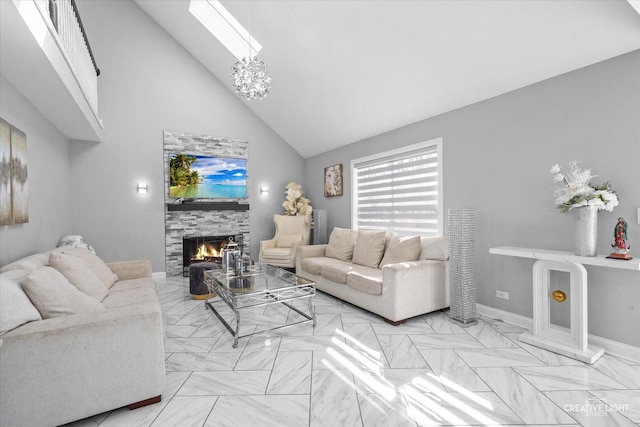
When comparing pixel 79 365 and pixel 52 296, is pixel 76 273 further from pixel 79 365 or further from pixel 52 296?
pixel 79 365

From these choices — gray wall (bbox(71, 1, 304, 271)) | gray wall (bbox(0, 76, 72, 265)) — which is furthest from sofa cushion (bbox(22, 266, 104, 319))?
gray wall (bbox(71, 1, 304, 271))

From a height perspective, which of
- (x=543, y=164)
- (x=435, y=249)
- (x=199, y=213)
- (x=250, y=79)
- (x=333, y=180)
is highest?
(x=250, y=79)

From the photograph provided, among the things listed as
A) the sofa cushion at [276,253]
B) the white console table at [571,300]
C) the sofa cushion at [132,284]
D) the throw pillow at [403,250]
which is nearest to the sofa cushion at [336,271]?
the throw pillow at [403,250]

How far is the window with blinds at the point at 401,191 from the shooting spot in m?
4.07

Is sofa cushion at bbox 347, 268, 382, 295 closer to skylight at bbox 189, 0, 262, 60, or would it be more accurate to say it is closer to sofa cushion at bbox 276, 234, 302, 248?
sofa cushion at bbox 276, 234, 302, 248

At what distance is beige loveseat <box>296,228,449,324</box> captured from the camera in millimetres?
3195

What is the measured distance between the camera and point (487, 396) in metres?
1.95

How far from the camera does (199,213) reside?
19.1ft

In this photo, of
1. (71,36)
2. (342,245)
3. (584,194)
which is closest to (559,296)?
(584,194)

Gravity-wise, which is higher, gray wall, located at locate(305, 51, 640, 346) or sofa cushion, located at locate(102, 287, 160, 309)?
gray wall, located at locate(305, 51, 640, 346)

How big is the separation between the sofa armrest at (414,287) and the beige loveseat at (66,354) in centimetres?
212

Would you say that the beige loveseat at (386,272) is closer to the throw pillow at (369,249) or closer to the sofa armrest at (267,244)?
the throw pillow at (369,249)

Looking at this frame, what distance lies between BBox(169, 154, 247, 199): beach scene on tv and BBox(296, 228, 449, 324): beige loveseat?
2293 mm

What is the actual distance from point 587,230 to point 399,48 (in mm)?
2511
